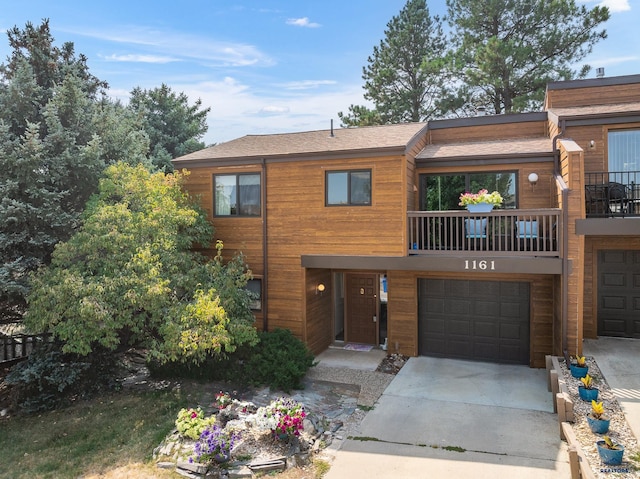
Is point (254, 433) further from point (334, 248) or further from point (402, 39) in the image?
point (402, 39)

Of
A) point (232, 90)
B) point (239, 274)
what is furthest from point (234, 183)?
point (232, 90)

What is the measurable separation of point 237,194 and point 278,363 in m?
4.71

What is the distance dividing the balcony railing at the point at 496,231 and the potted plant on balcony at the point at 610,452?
4.44m

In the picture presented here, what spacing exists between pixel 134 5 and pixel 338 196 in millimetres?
11036

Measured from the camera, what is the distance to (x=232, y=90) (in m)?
24.2

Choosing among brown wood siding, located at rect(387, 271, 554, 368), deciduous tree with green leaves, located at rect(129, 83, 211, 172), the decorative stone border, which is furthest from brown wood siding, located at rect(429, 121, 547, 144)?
deciduous tree with green leaves, located at rect(129, 83, 211, 172)

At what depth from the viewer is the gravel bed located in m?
5.60

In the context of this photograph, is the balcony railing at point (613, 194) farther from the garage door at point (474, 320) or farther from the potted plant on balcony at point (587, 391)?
the potted plant on balcony at point (587, 391)

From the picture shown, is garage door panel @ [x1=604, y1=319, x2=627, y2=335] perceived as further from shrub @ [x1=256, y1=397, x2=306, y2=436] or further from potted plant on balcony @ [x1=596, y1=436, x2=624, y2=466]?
shrub @ [x1=256, y1=397, x2=306, y2=436]

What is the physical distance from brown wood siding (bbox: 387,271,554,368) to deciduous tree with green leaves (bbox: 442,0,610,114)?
1535 cm

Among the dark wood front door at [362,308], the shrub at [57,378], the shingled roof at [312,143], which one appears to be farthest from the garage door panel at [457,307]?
the shrub at [57,378]

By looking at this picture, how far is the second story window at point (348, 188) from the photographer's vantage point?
10656 mm

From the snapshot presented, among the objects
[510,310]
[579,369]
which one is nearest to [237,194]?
[510,310]

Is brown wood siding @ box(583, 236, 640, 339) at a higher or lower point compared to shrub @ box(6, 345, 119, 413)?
higher
